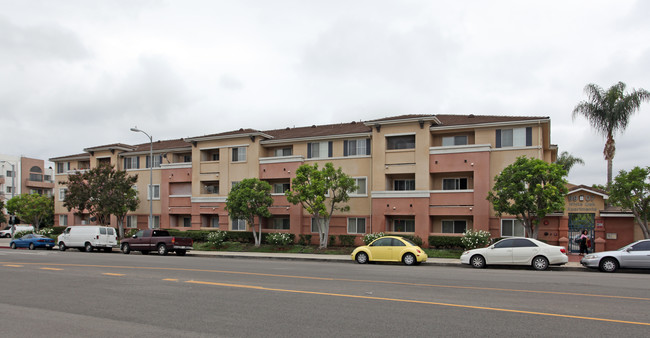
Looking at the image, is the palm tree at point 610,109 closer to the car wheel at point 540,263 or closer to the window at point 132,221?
the car wheel at point 540,263

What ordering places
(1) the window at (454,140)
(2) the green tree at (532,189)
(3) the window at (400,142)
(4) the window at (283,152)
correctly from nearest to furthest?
(2) the green tree at (532,189)
(1) the window at (454,140)
(3) the window at (400,142)
(4) the window at (283,152)

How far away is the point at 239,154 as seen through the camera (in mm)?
38031

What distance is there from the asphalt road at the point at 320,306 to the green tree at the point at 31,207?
45190mm

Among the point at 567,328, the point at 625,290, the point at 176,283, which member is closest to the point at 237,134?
the point at 176,283

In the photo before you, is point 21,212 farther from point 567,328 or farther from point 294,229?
point 567,328

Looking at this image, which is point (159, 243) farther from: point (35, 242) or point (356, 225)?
point (35, 242)

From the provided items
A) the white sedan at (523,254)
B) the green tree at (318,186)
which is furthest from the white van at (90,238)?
the white sedan at (523,254)

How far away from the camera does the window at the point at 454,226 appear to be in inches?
1188

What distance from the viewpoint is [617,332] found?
7590mm

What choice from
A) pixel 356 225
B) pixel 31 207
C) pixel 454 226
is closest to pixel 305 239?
pixel 356 225

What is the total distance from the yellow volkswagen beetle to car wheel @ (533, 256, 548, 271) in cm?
472

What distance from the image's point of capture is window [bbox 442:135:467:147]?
3097 cm

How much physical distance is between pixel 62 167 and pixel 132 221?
13433mm

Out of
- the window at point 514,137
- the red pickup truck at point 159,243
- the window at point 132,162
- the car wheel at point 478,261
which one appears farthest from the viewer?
the window at point 132,162
